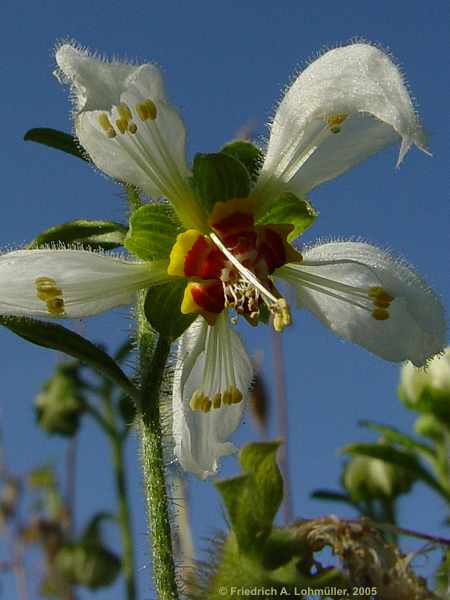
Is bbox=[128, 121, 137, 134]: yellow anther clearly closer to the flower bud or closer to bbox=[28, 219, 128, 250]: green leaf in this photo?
bbox=[28, 219, 128, 250]: green leaf

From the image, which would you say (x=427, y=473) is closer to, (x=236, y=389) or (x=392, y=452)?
(x=392, y=452)

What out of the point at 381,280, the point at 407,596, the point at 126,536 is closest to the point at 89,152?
the point at 381,280

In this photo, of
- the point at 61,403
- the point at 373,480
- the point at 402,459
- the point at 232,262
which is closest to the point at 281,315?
the point at 232,262

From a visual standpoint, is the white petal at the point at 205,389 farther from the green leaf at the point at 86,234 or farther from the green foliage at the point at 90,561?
the green foliage at the point at 90,561

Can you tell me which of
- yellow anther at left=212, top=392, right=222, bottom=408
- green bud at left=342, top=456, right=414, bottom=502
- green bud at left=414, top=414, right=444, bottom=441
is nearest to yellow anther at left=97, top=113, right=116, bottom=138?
yellow anther at left=212, top=392, right=222, bottom=408

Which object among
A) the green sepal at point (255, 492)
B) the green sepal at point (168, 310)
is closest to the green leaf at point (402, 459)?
the green sepal at point (168, 310)
